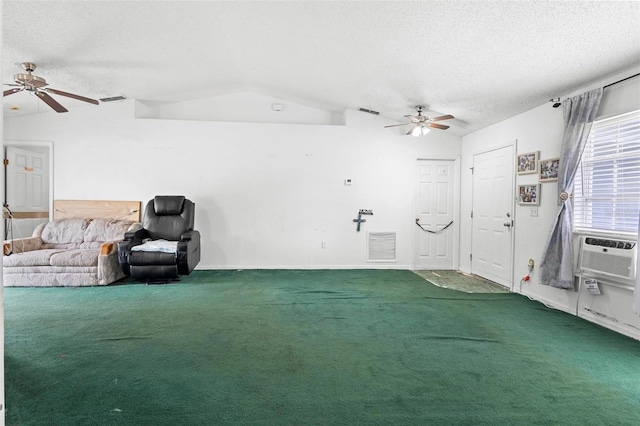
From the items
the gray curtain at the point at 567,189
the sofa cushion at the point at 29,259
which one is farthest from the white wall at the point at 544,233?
the sofa cushion at the point at 29,259

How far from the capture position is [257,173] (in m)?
5.61

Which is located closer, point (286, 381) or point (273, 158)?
point (286, 381)

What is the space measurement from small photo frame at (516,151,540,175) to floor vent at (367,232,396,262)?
2.09 metres

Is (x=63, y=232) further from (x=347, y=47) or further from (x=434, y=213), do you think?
→ (x=434, y=213)

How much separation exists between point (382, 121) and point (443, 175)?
4.40 ft

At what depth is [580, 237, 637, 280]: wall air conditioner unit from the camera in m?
3.01

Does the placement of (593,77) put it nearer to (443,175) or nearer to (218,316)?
(443,175)

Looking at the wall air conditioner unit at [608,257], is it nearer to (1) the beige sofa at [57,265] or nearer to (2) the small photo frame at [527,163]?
(2) the small photo frame at [527,163]

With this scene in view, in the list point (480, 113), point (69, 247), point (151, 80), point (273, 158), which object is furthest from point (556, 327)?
point (69, 247)

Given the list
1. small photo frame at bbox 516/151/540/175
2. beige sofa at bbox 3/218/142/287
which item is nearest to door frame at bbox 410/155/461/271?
small photo frame at bbox 516/151/540/175

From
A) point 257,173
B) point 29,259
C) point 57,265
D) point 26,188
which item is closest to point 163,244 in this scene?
point 57,265

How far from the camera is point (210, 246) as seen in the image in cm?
556

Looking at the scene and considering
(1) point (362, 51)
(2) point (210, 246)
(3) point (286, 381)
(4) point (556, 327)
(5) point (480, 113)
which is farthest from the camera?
Answer: (2) point (210, 246)

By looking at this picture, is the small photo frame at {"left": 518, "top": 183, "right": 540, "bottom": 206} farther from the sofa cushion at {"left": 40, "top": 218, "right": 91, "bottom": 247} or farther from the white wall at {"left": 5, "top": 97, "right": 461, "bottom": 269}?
the sofa cushion at {"left": 40, "top": 218, "right": 91, "bottom": 247}
